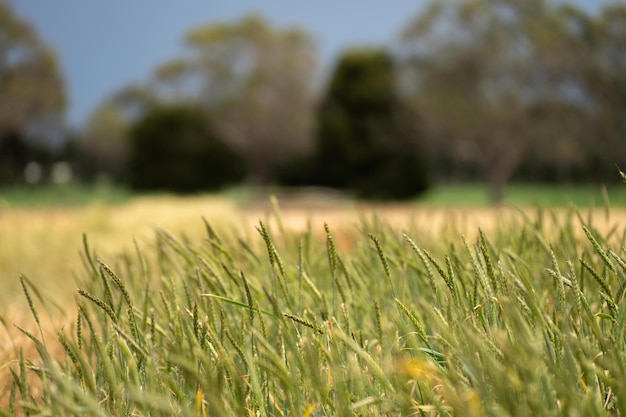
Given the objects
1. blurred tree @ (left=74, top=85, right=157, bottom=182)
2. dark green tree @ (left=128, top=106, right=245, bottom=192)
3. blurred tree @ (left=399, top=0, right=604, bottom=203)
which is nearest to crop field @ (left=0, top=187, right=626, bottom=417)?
blurred tree @ (left=399, top=0, right=604, bottom=203)

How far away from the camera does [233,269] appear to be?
1.45m

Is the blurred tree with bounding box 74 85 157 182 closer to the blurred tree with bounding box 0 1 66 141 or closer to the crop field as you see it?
the blurred tree with bounding box 0 1 66 141

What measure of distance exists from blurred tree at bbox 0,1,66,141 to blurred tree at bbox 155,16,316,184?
3.75m

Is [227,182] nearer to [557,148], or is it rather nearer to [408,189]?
[408,189]

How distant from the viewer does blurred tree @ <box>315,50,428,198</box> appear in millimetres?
19641

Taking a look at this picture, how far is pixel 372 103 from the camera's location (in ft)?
65.3

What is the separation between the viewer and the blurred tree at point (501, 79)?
1717 cm

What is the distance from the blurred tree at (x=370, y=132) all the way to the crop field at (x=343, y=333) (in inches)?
676

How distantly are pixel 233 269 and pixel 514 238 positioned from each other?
101 centimetres

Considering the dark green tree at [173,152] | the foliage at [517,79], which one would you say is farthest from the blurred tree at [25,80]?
the foliage at [517,79]

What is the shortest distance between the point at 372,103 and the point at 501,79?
13.5 feet

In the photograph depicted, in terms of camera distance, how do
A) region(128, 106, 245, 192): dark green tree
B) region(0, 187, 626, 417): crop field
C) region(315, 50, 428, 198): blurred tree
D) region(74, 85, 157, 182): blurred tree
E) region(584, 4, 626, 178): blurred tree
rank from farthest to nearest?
1. region(74, 85, 157, 182): blurred tree
2. region(128, 106, 245, 192): dark green tree
3. region(315, 50, 428, 198): blurred tree
4. region(584, 4, 626, 178): blurred tree
5. region(0, 187, 626, 417): crop field

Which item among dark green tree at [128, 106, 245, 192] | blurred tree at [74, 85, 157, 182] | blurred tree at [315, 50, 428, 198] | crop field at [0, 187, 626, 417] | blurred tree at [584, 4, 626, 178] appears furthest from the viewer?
blurred tree at [74, 85, 157, 182]

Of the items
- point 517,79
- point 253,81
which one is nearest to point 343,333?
point 517,79
